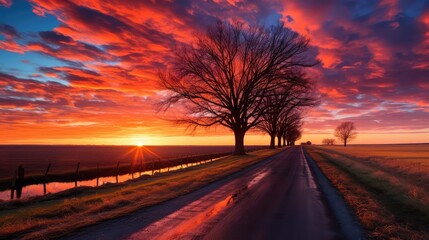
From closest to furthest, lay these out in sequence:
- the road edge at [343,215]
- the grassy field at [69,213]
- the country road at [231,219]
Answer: the country road at [231,219], the road edge at [343,215], the grassy field at [69,213]

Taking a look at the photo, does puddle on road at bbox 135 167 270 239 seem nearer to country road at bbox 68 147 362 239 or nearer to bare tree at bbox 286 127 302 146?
country road at bbox 68 147 362 239

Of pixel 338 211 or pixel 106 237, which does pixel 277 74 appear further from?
pixel 106 237

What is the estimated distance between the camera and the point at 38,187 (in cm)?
2778

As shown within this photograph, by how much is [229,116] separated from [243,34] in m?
10.8

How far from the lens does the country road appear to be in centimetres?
682

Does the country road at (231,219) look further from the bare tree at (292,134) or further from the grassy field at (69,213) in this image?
the bare tree at (292,134)

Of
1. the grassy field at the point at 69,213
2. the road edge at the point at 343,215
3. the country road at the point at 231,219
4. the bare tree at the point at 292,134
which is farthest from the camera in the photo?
the bare tree at the point at 292,134

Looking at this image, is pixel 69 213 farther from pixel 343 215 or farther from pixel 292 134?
pixel 292 134

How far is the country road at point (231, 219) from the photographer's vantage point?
22.4 feet

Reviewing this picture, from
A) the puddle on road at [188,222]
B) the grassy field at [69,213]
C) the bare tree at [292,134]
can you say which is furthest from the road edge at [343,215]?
the bare tree at [292,134]

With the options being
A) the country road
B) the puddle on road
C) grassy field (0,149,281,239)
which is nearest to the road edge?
the country road

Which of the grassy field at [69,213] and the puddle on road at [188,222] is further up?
the puddle on road at [188,222]

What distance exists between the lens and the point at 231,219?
8070 millimetres

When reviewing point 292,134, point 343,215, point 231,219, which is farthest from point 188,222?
point 292,134
